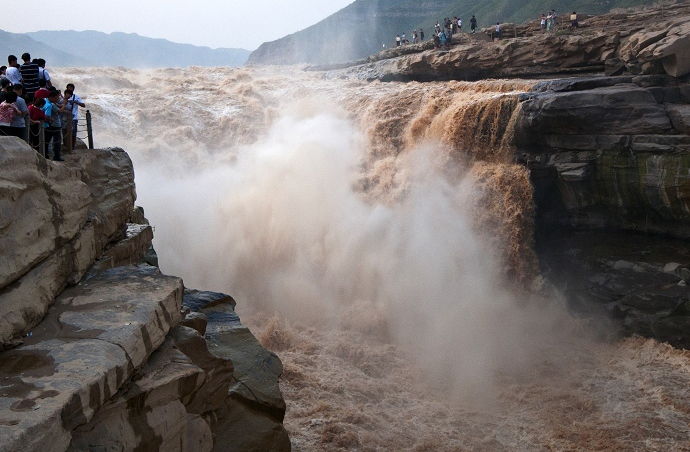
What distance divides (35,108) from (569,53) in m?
12.9

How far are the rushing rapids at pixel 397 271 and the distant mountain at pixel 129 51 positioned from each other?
7599 cm

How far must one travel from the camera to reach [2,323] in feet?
15.9

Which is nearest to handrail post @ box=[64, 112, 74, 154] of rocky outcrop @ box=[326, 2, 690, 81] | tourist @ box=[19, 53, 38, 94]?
tourist @ box=[19, 53, 38, 94]

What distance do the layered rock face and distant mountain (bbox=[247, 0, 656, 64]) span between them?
40605mm

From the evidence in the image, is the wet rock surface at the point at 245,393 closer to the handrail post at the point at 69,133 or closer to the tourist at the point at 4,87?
the handrail post at the point at 69,133

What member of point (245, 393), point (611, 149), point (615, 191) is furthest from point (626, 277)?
point (245, 393)

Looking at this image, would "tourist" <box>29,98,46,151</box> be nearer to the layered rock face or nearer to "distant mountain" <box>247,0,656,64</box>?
the layered rock face

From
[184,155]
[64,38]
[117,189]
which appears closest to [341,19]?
[184,155]

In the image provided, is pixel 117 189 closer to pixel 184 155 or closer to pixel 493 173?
pixel 493 173

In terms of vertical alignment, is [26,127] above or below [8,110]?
below

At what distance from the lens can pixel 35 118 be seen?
22.3 ft

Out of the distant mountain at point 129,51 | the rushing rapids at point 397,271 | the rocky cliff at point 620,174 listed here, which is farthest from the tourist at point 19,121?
the distant mountain at point 129,51

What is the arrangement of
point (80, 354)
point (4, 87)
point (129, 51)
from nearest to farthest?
1. point (80, 354)
2. point (4, 87)
3. point (129, 51)

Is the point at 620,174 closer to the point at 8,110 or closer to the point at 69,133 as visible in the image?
the point at 69,133
